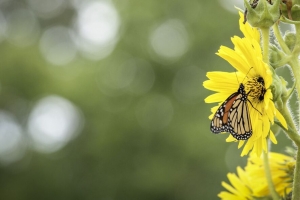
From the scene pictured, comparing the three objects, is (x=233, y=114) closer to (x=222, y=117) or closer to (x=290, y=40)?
(x=222, y=117)

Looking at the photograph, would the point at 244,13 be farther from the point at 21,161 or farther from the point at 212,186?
the point at 21,161

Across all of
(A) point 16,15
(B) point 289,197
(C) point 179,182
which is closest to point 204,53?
(C) point 179,182

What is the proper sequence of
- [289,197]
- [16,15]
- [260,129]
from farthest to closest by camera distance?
[16,15]
[289,197]
[260,129]

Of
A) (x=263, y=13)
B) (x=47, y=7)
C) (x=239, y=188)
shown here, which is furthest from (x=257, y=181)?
(x=47, y=7)

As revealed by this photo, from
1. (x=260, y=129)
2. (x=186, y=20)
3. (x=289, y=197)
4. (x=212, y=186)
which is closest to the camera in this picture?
(x=260, y=129)

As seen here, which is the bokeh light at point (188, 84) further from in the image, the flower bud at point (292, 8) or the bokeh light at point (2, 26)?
the flower bud at point (292, 8)

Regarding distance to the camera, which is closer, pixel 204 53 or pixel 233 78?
pixel 233 78
